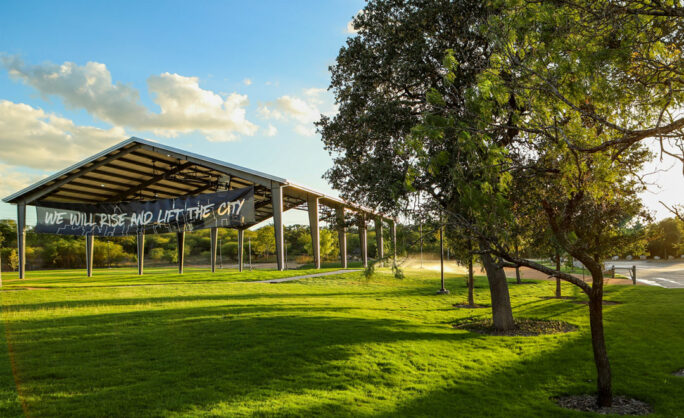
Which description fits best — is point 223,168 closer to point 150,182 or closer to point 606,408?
point 150,182

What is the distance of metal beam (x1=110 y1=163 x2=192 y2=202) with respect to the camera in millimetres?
33456

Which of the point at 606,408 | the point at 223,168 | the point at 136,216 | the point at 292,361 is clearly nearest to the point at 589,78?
the point at 606,408

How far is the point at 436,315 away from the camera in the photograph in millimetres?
18250

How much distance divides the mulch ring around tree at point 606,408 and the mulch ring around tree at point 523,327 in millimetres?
6094

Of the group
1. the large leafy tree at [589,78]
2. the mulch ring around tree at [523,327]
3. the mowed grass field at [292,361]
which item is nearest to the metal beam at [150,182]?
the mowed grass field at [292,361]

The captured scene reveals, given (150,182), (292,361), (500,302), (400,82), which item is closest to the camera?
(292,361)

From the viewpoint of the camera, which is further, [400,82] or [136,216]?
[136,216]

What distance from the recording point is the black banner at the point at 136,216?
1168 inches

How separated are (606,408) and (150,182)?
113ft

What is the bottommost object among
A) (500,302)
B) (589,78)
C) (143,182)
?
(500,302)

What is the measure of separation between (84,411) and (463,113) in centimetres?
803

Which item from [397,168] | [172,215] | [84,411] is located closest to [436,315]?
[397,168]

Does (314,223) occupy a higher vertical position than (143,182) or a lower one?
lower

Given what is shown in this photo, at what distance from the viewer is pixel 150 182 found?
35.2 m
